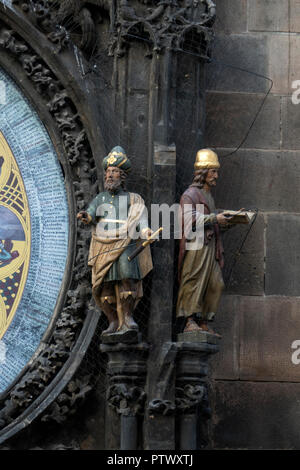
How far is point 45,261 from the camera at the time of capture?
1150 cm

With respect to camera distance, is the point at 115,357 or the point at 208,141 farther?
the point at 208,141

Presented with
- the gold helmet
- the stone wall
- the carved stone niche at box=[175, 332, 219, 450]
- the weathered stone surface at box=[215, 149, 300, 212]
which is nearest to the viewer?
the carved stone niche at box=[175, 332, 219, 450]

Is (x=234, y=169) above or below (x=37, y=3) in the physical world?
below

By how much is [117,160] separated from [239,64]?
1664 millimetres

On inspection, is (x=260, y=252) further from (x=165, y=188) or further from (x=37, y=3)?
(x=37, y=3)

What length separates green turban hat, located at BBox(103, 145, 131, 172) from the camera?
11.1 metres

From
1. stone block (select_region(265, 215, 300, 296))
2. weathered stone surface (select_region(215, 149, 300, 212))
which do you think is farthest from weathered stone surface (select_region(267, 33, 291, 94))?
stone block (select_region(265, 215, 300, 296))

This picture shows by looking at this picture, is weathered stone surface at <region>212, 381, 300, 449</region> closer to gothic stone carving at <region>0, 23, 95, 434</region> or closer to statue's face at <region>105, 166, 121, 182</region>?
gothic stone carving at <region>0, 23, 95, 434</region>

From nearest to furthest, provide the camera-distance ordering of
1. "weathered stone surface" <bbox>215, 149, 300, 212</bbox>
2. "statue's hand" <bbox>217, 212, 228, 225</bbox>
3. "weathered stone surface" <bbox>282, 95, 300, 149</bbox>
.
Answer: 1. "statue's hand" <bbox>217, 212, 228, 225</bbox>
2. "weathered stone surface" <bbox>215, 149, 300, 212</bbox>
3. "weathered stone surface" <bbox>282, 95, 300, 149</bbox>

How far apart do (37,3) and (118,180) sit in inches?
64.4

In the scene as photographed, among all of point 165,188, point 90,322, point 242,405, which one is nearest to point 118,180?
point 165,188

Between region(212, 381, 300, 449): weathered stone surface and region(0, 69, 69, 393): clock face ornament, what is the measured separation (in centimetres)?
152

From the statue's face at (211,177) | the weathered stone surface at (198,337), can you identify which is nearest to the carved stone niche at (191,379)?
the weathered stone surface at (198,337)

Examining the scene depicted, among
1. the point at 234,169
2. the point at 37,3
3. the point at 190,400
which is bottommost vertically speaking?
the point at 190,400
